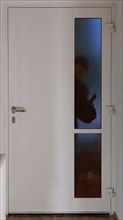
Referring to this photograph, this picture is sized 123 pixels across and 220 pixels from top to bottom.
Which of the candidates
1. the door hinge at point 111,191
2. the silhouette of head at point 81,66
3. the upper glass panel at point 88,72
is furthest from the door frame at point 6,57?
the silhouette of head at point 81,66

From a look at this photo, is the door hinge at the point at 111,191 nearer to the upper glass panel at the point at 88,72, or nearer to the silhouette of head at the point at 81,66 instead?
the upper glass panel at the point at 88,72

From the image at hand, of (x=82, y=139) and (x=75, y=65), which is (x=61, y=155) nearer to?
(x=82, y=139)

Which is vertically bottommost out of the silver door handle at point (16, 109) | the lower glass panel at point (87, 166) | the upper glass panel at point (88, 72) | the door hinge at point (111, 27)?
the lower glass panel at point (87, 166)

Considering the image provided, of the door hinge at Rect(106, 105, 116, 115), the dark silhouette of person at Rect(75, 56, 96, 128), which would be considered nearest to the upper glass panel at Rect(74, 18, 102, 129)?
the dark silhouette of person at Rect(75, 56, 96, 128)

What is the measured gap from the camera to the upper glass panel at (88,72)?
3910 millimetres

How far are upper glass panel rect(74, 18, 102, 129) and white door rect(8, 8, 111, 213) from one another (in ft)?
0.16

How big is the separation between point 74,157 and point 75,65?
0.92 metres

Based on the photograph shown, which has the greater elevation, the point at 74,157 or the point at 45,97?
the point at 45,97

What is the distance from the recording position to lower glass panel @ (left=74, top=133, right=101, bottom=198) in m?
3.98

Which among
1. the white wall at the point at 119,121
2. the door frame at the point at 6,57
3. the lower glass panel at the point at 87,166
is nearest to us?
the white wall at the point at 119,121

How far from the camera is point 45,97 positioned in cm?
395

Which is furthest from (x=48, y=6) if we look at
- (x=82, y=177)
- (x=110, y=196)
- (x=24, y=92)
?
(x=110, y=196)

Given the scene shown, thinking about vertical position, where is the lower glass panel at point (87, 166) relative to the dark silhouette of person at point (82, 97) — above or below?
below

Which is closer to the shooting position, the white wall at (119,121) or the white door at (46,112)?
the white wall at (119,121)
